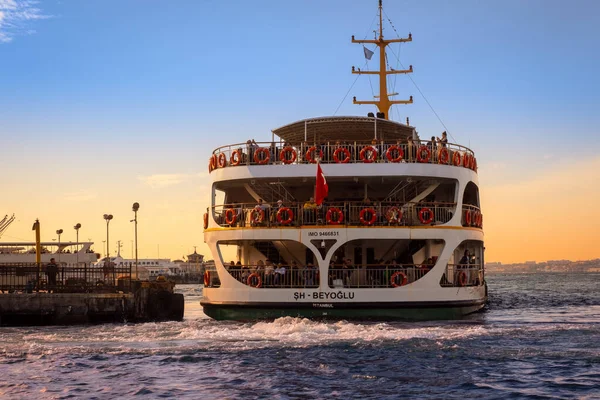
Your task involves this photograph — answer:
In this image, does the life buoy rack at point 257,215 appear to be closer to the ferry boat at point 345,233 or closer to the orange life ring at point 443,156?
the ferry boat at point 345,233

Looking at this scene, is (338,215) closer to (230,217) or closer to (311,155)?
(311,155)

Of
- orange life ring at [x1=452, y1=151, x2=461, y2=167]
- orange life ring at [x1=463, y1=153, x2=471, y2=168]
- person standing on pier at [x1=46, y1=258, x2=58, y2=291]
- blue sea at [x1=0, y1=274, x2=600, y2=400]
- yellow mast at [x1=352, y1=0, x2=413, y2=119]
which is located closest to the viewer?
blue sea at [x1=0, y1=274, x2=600, y2=400]

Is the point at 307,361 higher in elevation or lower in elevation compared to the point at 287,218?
lower

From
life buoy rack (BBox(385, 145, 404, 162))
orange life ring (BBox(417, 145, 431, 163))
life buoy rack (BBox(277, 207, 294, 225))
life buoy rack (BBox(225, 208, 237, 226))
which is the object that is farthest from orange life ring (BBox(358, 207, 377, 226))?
life buoy rack (BBox(225, 208, 237, 226))

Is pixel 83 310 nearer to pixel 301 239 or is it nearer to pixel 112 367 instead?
pixel 301 239

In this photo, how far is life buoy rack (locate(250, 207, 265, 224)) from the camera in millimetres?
25547

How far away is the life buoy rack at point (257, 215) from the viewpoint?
25.5m

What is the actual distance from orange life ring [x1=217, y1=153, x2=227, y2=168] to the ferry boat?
4 cm

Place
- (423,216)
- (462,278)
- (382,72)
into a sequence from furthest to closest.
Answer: (382,72)
(462,278)
(423,216)

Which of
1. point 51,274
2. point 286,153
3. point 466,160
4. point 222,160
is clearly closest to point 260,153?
point 286,153

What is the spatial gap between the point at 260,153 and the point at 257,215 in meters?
2.24

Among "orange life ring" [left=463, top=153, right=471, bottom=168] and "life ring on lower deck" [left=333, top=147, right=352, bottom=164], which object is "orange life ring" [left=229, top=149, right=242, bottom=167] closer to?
"life ring on lower deck" [left=333, top=147, right=352, bottom=164]

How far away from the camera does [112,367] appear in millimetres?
16984

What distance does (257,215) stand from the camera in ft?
84.1
